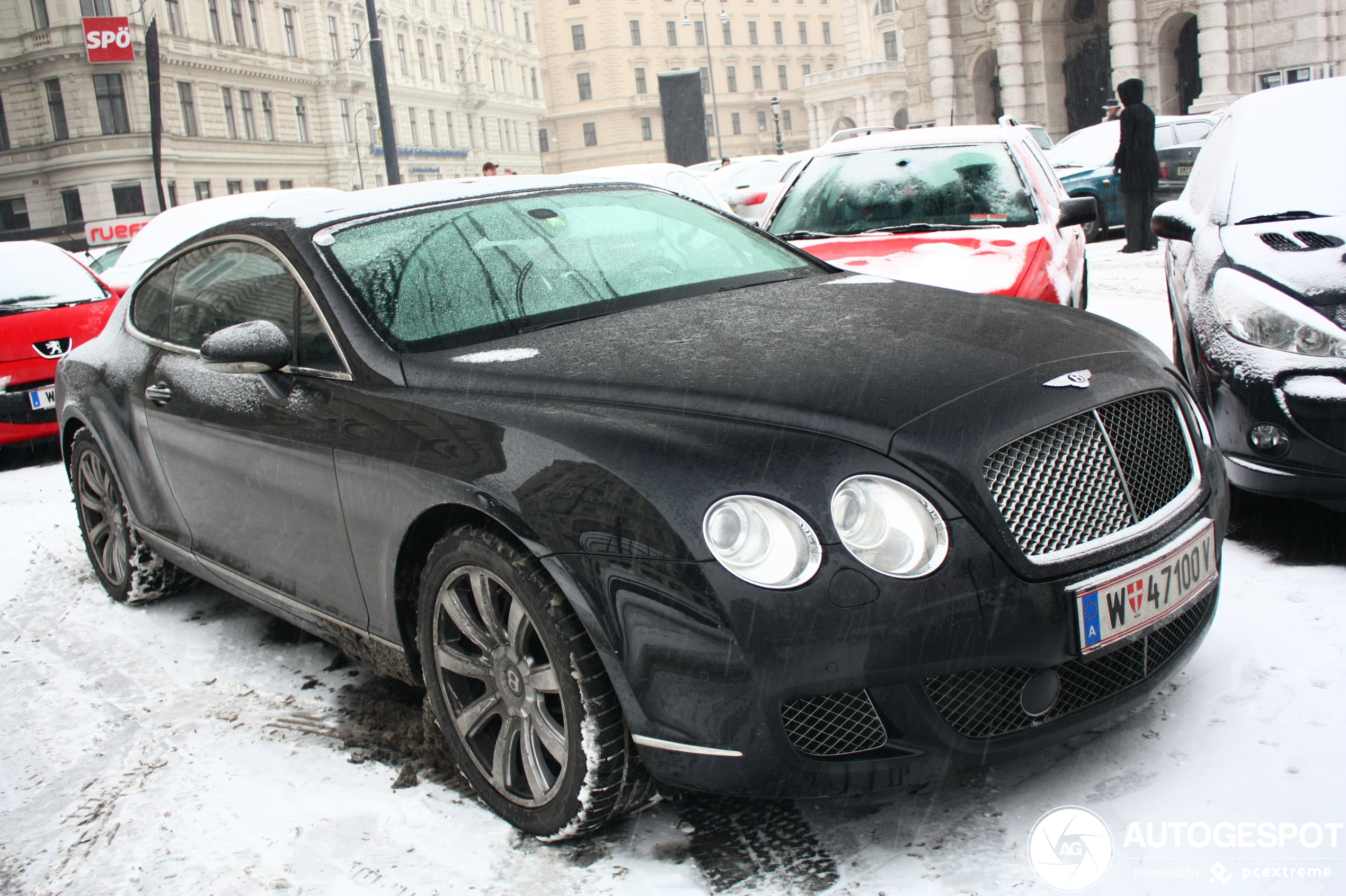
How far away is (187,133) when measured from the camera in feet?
155

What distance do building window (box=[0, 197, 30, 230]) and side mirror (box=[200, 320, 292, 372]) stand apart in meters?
48.8

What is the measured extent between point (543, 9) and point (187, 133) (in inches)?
2002

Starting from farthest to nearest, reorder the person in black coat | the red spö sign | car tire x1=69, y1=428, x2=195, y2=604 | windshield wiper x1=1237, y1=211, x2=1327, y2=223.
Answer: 1. the red spö sign
2. the person in black coat
3. car tire x1=69, y1=428, x2=195, y2=604
4. windshield wiper x1=1237, y1=211, x2=1327, y2=223

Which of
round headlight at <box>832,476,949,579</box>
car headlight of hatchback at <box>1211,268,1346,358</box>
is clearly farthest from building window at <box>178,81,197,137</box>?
round headlight at <box>832,476,949,579</box>

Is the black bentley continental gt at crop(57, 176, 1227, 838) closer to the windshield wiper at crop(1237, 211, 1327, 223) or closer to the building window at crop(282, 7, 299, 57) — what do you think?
the windshield wiper at crop(1237, 211, 1327, 223)

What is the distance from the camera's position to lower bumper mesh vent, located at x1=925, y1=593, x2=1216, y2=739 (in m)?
2.24

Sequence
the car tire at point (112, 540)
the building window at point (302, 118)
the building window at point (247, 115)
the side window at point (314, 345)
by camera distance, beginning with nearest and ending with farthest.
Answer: the side window at point (314, 345) → the car tire at point (112, 540) → the building window at point (247, 115) → the building window at point (302, 118)

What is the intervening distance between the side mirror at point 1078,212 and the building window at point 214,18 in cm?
5021

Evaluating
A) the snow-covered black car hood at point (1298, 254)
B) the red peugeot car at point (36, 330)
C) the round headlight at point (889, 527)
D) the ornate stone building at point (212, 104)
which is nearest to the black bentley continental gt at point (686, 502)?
Result: the round headlight at point (889, 527)

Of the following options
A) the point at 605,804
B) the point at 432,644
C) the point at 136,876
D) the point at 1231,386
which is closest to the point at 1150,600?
the point at 605,804

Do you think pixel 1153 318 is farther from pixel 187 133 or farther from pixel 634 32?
pixel 634 32

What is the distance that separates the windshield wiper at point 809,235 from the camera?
647 centimetres

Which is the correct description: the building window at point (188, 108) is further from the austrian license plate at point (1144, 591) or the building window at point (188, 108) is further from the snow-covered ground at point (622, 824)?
the austrian license plate at point (1144, 591)

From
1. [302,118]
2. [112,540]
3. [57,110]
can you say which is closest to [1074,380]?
[112,540]
